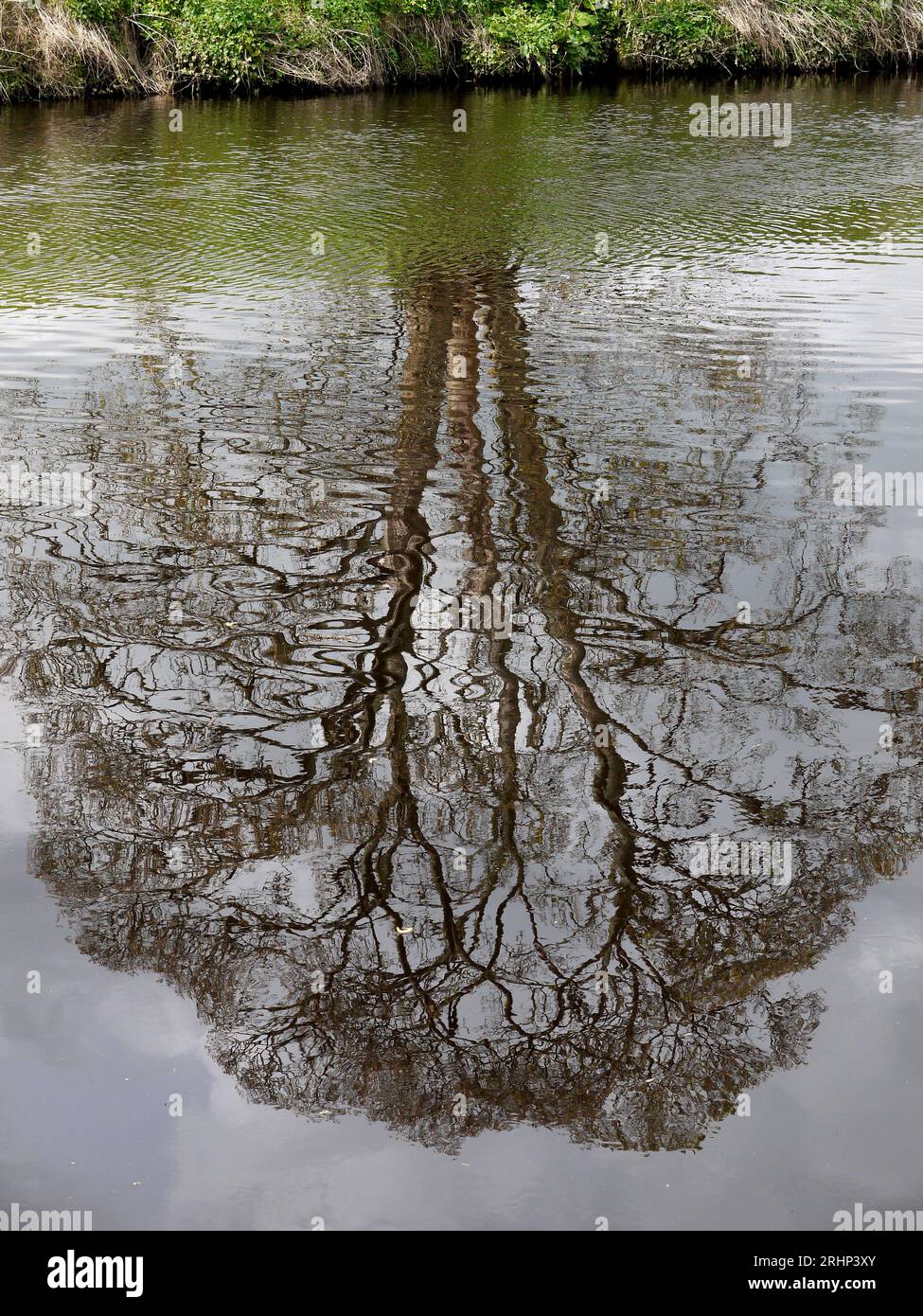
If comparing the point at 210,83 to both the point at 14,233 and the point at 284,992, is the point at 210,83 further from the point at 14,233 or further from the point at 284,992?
the point at 284,992

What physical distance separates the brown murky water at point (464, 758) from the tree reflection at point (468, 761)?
2 centimetres

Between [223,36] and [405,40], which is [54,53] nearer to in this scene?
[223,36]

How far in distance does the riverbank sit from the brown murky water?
13.4m

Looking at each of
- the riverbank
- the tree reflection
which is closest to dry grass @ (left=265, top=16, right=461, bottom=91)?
the riverbank

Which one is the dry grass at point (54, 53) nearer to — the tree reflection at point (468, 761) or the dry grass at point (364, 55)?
the dry grass at point (364, 55)

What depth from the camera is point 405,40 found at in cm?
2348

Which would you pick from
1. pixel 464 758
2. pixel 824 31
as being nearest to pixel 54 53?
pixel 824 31

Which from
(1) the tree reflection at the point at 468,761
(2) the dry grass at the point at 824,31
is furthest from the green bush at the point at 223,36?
(1) the tree reflection at the point at 468,761

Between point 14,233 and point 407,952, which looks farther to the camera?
Result: point 14,233

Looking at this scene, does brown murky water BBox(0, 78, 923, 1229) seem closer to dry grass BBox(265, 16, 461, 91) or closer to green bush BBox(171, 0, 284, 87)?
green bush BBox(171, 0, 284, 87)

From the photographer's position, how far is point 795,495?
23.6ft

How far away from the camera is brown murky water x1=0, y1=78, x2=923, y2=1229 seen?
11.8 feet
